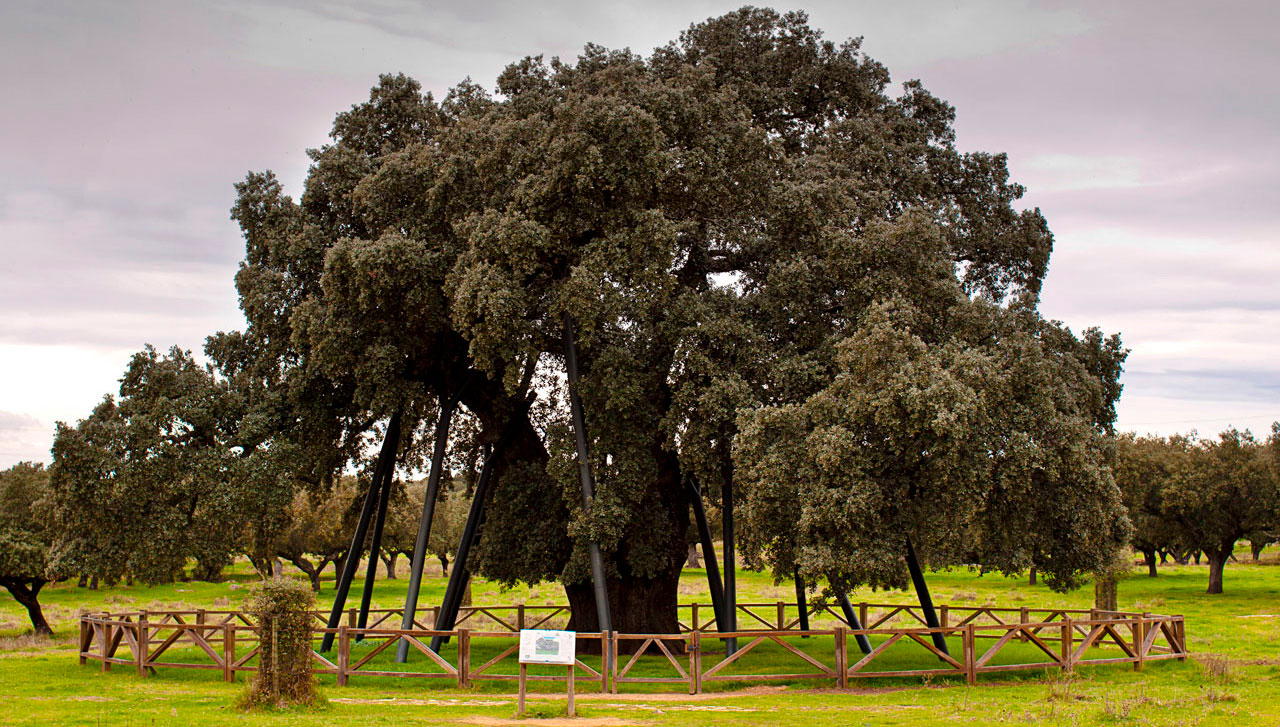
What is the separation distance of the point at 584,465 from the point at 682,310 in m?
4.62

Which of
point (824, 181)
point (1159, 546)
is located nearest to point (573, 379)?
point (824, 181)

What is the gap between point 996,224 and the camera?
30078 millimetres

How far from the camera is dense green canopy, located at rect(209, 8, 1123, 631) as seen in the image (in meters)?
21.1

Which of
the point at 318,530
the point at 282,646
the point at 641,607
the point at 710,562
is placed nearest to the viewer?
the point at 282,646

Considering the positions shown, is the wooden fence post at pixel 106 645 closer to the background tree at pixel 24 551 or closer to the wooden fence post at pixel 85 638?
the wooden fence post at pixel 85 638

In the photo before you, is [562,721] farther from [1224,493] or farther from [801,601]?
[1224,493]

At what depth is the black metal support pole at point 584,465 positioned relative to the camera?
23.6 metres

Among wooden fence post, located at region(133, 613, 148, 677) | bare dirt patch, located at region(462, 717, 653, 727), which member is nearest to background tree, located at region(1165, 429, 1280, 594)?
bare dirt patch, located at region(462, 717, 653, 727)

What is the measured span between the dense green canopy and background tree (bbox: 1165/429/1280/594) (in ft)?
87.9

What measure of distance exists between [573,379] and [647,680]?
8367mm

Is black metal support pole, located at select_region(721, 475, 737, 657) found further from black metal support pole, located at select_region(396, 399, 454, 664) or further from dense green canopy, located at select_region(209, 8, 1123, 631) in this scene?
black metal support pole, located at select_region(396, 399, 454, 664)

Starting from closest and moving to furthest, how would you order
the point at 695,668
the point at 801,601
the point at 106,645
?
the point at 695,668, the point at 106,645, the point at 801,601

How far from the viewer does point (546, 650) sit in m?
16.6

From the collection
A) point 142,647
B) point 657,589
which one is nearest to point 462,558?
point 657,589
